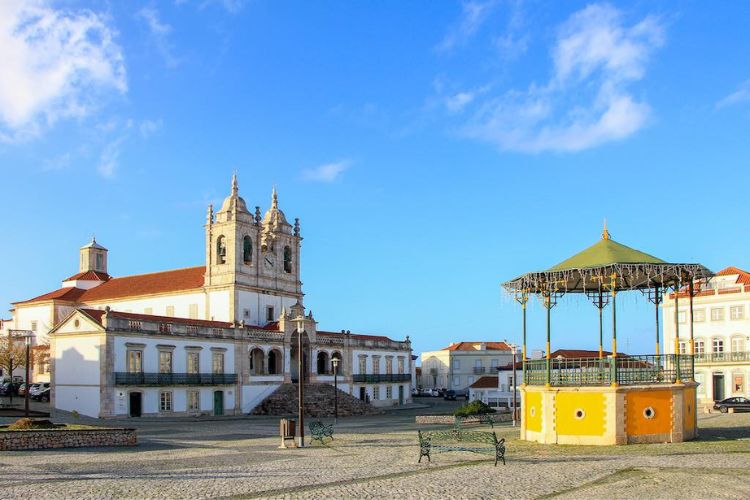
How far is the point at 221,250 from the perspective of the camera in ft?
205

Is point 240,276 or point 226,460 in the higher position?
point 240,276

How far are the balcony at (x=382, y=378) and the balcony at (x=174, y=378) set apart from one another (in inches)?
553

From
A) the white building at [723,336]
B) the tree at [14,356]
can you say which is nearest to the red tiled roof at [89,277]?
the tree at [14,356]

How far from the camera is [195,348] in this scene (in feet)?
165

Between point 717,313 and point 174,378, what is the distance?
36.2m

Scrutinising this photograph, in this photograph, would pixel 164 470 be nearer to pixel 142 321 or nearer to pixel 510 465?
pixel 510 465

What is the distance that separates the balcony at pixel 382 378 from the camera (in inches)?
2544

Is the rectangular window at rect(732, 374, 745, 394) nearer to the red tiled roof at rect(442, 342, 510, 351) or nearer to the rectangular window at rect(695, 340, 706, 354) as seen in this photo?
the rectangular window at rect(695, 340, 706, 354)

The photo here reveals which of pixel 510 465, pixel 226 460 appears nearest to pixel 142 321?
pixel 226 460

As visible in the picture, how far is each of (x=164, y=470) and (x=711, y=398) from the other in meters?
45.0

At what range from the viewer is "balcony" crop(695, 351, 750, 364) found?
55.0 m

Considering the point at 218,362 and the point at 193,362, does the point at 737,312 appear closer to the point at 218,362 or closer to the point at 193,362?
the point at 218,362

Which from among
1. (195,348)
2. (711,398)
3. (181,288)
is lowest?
(711,398)

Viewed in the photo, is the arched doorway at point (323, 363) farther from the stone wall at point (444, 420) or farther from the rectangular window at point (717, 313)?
the rectangular window at point (717, 313)
